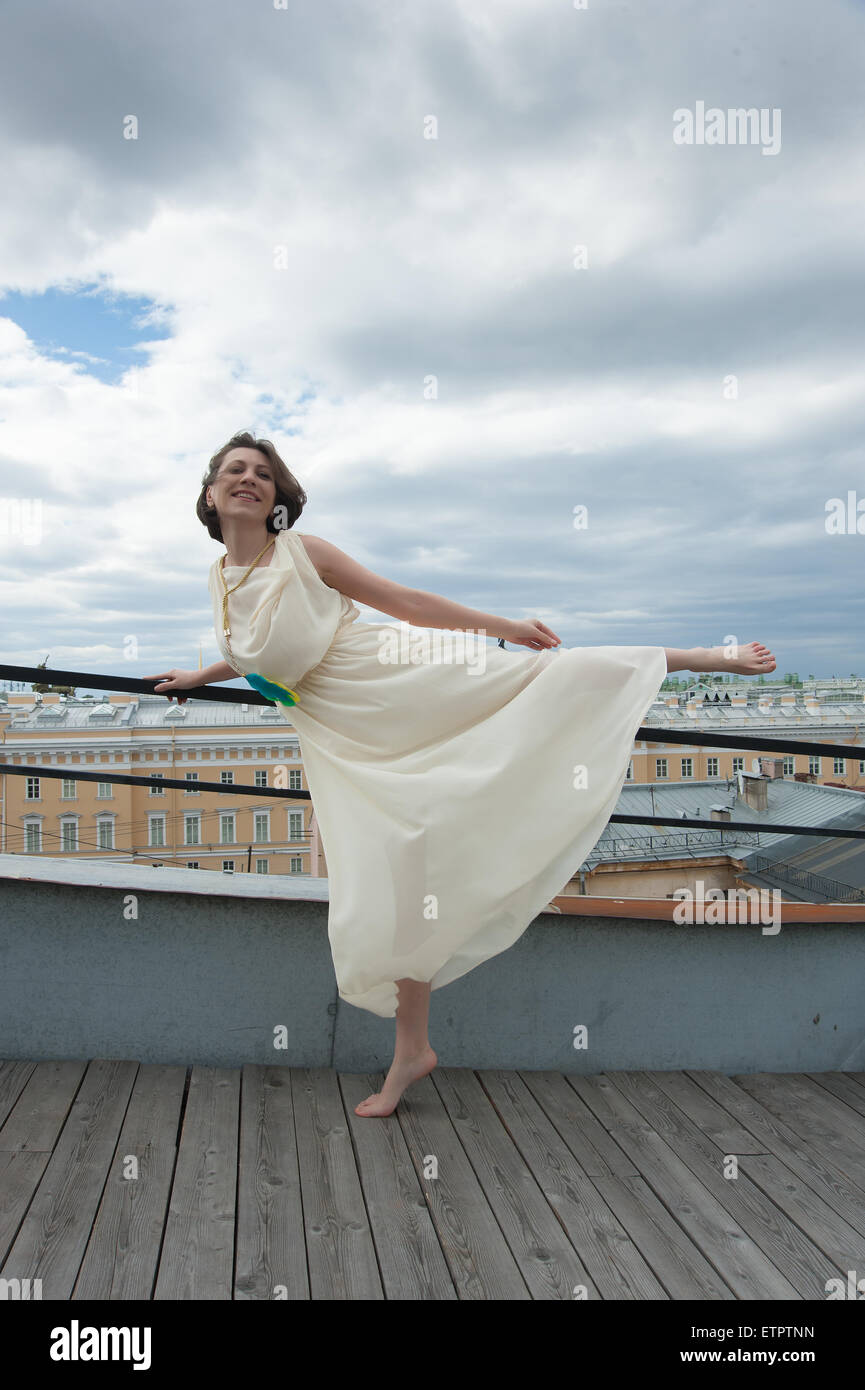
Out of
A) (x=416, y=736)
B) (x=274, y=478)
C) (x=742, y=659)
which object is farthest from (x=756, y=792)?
(x=274, y=478)

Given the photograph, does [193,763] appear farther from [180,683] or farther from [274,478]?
[274,478]

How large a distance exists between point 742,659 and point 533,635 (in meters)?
0.46

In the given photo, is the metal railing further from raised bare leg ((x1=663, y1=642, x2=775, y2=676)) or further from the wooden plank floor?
raised bare leg ((x1=663, y1=642, x2=775, y2=676))

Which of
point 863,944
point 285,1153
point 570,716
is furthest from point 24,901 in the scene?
point 863,944

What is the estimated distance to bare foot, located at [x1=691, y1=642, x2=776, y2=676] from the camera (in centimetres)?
188

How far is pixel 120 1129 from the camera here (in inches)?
72.4

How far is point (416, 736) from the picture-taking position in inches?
75.3

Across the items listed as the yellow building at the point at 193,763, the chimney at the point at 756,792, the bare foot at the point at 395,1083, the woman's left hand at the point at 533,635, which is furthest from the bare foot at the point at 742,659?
the yellow building at the point at 193,763

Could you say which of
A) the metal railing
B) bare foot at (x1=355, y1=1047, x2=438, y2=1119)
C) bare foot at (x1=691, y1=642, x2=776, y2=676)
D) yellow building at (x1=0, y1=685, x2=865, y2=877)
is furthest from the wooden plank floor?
yellow building at (x1=0, y1=685, x2=865, y2=877)

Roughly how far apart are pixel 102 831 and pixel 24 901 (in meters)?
40.4

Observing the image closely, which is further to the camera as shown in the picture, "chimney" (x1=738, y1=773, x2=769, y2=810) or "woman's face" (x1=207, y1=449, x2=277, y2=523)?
"chimney" (x1=738, y1=773, x2=769, y2=810)

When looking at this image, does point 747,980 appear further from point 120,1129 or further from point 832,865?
point 832,865

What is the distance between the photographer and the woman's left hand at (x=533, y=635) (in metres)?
2.00
